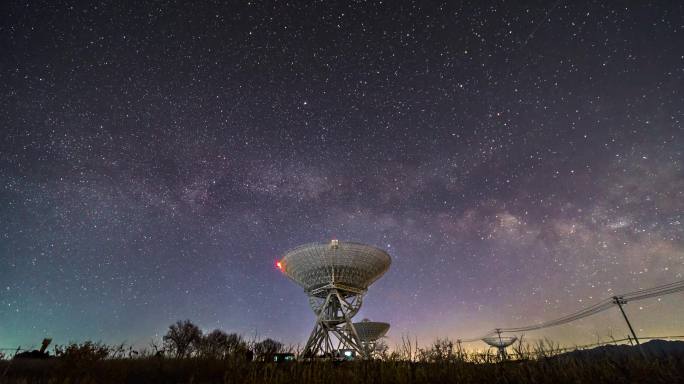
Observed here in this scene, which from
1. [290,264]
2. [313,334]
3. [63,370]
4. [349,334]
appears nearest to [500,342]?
[349,334]

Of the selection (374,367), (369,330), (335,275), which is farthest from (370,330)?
(374,367)

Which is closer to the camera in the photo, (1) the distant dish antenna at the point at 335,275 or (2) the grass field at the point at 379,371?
(2) the grass field at the point at 379,371

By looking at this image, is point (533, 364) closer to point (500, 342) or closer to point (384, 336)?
point (384, 336)

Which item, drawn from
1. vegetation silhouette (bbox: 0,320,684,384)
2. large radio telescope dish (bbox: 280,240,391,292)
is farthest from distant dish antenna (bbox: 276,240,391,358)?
vegetation silhouette (bbox: 0,320,684,384)

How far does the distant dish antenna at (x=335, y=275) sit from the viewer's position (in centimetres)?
3606

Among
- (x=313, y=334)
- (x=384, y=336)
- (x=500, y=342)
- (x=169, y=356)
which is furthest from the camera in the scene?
(x=500, y=342)

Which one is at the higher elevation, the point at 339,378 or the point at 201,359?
the point at 201,359

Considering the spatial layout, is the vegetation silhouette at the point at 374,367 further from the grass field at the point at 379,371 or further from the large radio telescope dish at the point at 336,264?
the large radio telescope dish at the point at 336,264

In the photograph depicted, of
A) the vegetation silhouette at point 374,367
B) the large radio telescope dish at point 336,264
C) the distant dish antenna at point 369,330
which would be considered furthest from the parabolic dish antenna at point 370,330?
the vegetation silhouette at point 374,367

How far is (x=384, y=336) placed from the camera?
44844 mm

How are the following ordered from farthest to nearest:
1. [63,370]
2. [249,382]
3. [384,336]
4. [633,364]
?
[384,336]
[63,370]
[249,382]
[633,364]

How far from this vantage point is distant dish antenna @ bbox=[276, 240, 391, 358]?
36.1 metres

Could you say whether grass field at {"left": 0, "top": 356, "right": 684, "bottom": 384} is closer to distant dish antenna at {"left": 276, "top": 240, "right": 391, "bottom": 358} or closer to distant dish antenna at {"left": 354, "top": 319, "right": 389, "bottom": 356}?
distant dish antenna at {"left": 276, "top": 240, "right": 391, "bottom": 358}

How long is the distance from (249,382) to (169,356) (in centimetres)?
658
